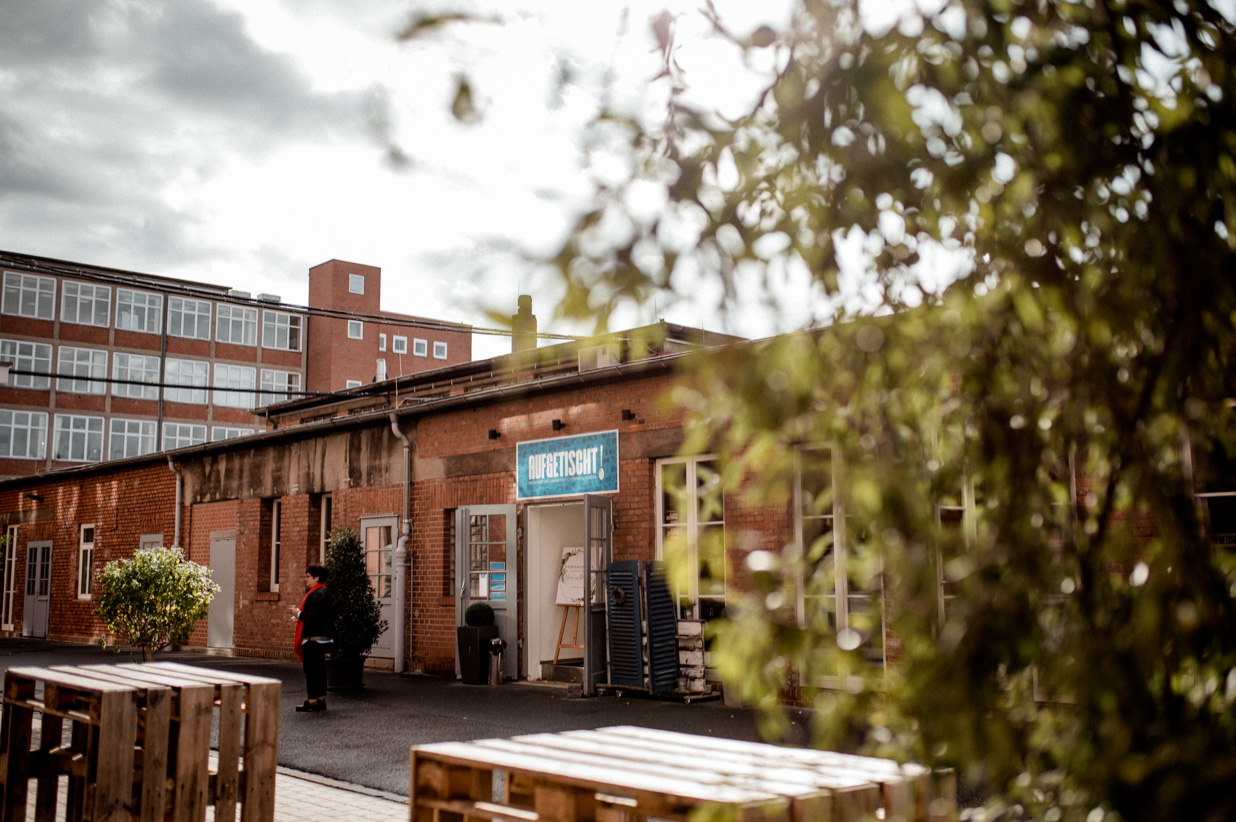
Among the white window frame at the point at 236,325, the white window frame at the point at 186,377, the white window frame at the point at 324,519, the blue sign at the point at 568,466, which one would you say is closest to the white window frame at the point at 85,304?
the white window frame at the point at 186,377

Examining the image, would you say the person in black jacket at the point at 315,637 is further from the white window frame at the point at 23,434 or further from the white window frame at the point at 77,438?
the white window frame at the point at 77,438

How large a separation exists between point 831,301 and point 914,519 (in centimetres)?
47

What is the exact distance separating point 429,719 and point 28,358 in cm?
4873

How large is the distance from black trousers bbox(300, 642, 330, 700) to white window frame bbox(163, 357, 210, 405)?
154 ft

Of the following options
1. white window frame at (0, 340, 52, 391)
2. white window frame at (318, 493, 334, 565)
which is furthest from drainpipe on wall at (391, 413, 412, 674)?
white window frame at (0, 340, 52, 391)

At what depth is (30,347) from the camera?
51.4 metres

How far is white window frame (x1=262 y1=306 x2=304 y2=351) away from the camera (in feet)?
196

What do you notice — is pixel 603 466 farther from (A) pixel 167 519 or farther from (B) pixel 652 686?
(A) pixel 167 519

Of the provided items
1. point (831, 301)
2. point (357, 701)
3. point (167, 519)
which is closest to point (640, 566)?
point (357, 701)

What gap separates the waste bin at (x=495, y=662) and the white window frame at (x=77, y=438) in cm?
4545

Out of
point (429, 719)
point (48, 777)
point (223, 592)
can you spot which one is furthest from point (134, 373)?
point (48, 777)

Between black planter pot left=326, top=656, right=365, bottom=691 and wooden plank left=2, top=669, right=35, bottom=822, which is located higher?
wooden plank left=2, top=669, right=35, bottom=822

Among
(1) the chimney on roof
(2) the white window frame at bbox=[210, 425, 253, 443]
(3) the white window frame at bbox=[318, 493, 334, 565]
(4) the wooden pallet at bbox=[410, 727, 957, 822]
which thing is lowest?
(4) the wooden pallet at bbox=[410, 727, 957, 822]

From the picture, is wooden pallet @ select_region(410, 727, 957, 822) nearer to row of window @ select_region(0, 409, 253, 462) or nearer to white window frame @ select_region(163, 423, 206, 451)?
row of window @ select_region(0, 409, 253, 462)
